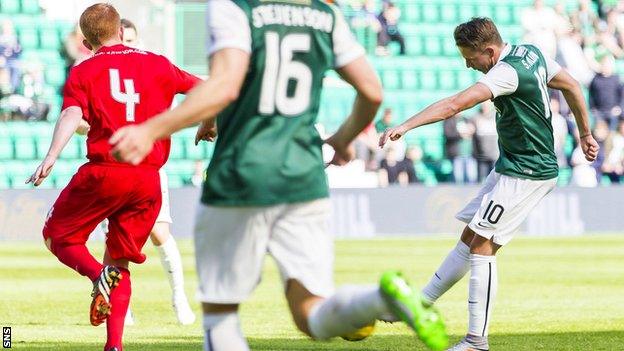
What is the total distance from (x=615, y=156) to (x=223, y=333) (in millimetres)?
23105

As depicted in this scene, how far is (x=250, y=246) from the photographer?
526 cm

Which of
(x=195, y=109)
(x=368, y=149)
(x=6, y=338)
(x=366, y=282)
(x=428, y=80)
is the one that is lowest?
(x=368, y=149)

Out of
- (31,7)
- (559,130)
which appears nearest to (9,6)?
(31,7)

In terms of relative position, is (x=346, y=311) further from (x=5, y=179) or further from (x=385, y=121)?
(x=5, y=179)

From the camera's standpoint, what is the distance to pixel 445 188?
2523 cm

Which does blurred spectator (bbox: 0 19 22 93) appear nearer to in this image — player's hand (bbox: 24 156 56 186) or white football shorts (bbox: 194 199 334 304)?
player's hand (bbox: 24 156 56 186)

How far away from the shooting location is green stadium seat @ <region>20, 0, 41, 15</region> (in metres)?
28.6

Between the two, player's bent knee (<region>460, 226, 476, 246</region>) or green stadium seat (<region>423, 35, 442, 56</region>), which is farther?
green stadium seat (<region>423, 35, 442, 56</region>)

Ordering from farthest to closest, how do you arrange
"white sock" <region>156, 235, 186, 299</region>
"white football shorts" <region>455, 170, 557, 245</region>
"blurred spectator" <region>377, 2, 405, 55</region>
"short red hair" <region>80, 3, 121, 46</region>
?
"blurred spectator" <region>377, 2, 405, 55</region> < "white sock" <region>156, 235, 186, 299</region> < "white football shorts" <region>455, 170, 557, 245</region> < "short red hair" <region>80, 3, 121, 46</region>

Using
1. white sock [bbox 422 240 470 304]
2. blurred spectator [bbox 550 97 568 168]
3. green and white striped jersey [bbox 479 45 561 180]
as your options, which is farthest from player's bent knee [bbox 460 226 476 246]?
blurred spectator [bbox 550 97 568 168]

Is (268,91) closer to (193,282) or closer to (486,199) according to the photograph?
(486,199)

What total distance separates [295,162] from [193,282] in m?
10.7

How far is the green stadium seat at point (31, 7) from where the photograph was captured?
28.6 m

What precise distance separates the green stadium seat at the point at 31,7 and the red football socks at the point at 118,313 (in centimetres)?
2146
